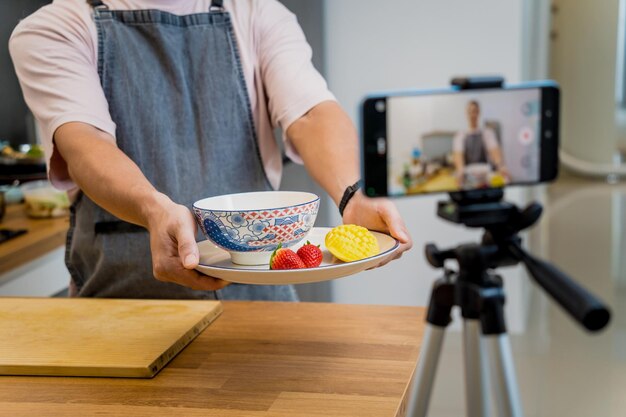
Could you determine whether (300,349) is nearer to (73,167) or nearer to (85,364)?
(85,364)

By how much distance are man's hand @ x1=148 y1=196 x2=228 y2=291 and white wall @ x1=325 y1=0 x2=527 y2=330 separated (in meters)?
1.16

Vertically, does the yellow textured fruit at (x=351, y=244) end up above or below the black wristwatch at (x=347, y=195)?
below

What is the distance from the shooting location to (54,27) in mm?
929

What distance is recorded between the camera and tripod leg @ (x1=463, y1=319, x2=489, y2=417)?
0.50 metres

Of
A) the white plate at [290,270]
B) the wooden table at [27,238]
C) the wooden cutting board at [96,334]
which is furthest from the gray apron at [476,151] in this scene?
the wooden table at [27,238]

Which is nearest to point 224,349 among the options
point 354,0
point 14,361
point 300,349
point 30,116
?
point 300,349

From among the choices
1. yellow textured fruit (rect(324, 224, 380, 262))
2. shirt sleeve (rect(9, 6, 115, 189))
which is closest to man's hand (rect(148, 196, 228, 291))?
yellow textured fruit (rect(324, 224, 380, 262))

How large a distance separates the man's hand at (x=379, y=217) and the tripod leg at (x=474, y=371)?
204 millimetres

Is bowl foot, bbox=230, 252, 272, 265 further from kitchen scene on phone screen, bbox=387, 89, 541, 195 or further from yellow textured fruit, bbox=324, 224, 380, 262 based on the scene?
kitchen scene on phone screen, bbox=387, 89, 541, 195

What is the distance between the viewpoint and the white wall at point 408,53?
1.84 metres

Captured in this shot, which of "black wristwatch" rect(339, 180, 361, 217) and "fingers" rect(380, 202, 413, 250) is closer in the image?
"fingers" rect(380, 202, 413, 250)

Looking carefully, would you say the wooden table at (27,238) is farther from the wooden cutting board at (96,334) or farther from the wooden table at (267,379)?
the wooden table at (267,379)

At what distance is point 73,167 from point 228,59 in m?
0.24

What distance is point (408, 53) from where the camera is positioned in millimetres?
1888
